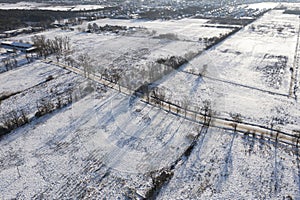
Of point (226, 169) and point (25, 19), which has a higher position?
point (25, 19)

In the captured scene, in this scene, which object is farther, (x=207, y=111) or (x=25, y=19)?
(x=25, y=19)

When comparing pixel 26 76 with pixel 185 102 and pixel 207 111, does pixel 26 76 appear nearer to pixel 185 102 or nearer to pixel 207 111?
pixel 185 102

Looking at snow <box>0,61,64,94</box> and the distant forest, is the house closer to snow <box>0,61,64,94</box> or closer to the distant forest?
snow <box>0,61,64,94</box>

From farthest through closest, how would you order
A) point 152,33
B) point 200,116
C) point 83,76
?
point 152,33
point 83,76
point 200,116

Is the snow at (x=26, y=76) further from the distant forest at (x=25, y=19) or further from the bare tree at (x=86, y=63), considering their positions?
the distant forest at (x=25, y=19)

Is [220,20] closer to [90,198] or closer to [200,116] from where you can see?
[200,116]

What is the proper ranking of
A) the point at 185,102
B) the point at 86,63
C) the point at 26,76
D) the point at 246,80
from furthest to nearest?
1. the point at 86,63
2. the point at 26,76
3. the point at 246,80
4. the point at 185,102

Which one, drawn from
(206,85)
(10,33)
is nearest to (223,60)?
(206,85)

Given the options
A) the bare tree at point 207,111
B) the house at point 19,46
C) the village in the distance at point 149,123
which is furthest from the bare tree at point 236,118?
the house at point 19,46

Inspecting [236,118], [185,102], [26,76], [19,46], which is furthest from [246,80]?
[19,46]
